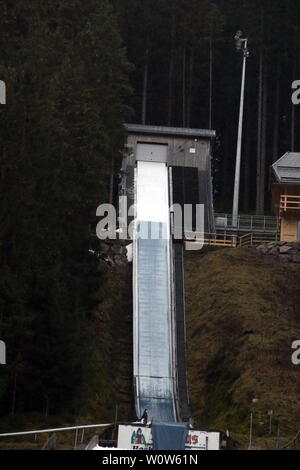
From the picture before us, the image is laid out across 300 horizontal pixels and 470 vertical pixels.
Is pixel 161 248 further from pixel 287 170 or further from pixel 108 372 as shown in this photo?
pixel 108 372

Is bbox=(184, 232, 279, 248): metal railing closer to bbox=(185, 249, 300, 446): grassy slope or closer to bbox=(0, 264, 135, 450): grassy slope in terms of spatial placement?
bbox=(185, 249, 300, 446): grassy slope

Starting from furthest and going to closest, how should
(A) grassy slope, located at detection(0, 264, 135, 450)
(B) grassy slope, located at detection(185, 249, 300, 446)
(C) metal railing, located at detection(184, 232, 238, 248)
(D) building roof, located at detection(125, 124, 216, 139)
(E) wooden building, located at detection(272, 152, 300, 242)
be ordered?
(D) building roof, located at detection(125, 124, 216, 139) < (E) wooden building, located at detection(272, 152, 300, 242) < (C) metal railing, located at detection(184, 232, 238, 248) < (B) grassy slope, located at detection(185, 249, 300, 446) < (A) grassy slope, located at detection(0, 264, 135, 450)

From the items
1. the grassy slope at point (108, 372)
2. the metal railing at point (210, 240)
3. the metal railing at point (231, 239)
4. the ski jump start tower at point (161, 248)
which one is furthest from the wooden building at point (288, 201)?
the grassy slope at point (108, 372)

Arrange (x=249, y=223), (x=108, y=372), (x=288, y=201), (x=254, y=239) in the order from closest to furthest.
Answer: (x=108, y=372)
(x=288, y=201)
(x=254, y=239)
(x=249, y=223)

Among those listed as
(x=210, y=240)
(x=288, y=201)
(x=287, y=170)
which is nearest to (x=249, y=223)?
(x=287, y=170)

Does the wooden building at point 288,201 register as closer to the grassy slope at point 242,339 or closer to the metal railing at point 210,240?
the metal railing at point 210,240

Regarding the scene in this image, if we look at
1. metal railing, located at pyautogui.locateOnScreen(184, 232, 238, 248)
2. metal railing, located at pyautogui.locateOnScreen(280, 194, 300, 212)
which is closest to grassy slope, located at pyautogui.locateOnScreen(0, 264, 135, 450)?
metal railing, located at pyautogui.locateOnScreen(184, 232, 238, 248)

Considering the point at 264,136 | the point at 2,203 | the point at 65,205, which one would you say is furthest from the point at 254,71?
the point at 2,203
